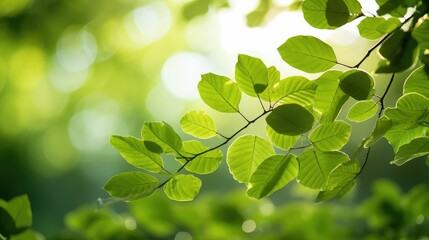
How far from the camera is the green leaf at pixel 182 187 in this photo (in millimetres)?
495

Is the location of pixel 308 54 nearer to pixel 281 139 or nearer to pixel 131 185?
pixel 281 139

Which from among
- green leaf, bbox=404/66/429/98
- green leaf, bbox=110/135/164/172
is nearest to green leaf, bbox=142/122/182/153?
green leaf, bbox=110/135/164/172

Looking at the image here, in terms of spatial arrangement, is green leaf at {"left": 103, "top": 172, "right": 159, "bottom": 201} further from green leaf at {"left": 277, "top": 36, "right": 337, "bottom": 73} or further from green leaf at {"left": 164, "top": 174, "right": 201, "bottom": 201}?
green leaf at {"left": 277, "top": 36, "right": 337, "bottom": 73}

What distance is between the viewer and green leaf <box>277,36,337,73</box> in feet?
1.54

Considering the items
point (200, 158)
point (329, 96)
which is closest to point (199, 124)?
point (200, 158)

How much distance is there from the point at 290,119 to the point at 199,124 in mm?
104

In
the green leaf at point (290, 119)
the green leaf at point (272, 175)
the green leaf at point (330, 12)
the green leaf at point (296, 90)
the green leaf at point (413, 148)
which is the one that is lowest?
the green leaf at point (413, 148)

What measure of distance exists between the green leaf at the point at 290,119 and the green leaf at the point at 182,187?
10cm

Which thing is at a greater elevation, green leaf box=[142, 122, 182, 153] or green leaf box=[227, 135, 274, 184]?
green leaf box=[142, 122, 182, 153]

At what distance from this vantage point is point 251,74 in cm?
47

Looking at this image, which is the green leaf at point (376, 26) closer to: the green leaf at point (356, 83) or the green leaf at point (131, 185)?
the green leaf at point (356, 83)

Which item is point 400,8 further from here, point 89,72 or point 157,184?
point 89,72

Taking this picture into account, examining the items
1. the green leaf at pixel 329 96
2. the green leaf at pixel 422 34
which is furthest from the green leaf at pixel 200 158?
the green leaf at pixel 422 34

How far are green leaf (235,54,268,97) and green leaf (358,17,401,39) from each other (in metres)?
0.11
